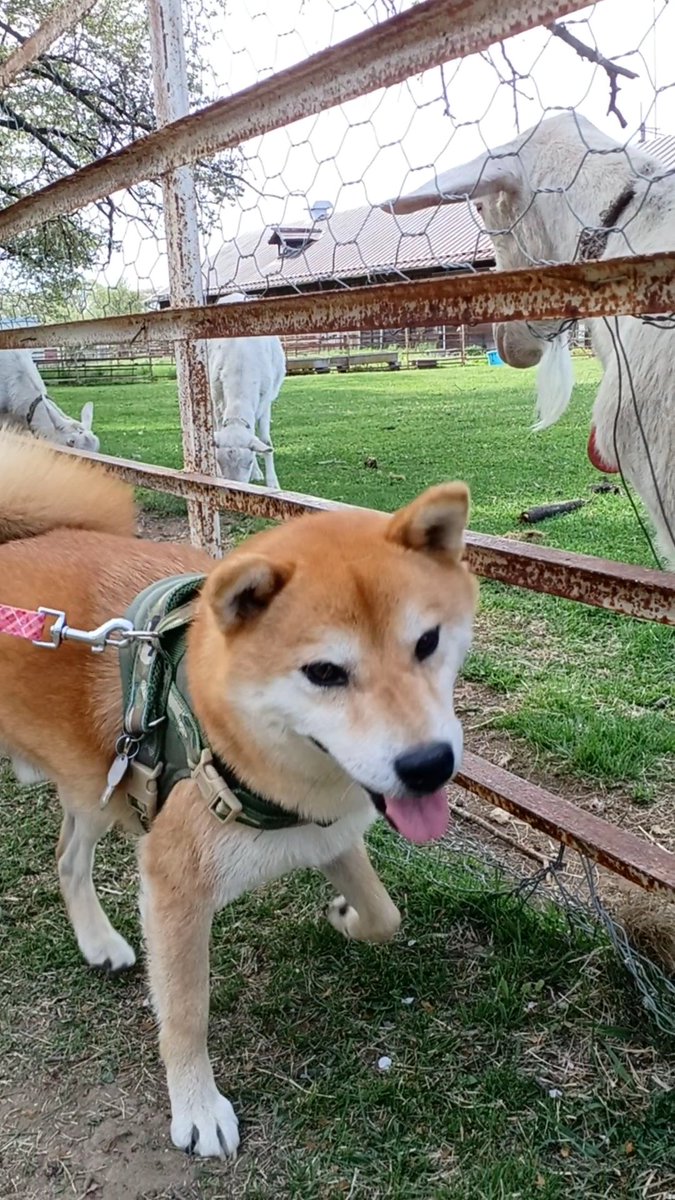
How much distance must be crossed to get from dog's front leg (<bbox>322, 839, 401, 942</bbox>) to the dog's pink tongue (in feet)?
1.86

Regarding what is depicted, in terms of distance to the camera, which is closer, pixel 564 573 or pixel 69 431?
pixel 564 573

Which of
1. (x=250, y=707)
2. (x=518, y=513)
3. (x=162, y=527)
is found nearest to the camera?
(x=250, y=707)

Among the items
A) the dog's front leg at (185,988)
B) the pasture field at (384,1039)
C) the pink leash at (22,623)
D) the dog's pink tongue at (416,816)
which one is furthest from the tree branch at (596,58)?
the pasture field at (384,1039)

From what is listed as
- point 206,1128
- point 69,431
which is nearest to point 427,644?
point 206,1128

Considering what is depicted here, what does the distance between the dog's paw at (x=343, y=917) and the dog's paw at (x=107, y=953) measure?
1.67ft

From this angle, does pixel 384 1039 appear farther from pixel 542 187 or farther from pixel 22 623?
pixel 542 187

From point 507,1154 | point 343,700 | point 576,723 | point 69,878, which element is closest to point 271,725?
point 343,700

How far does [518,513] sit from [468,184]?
12.0 feet

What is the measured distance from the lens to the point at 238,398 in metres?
8.30

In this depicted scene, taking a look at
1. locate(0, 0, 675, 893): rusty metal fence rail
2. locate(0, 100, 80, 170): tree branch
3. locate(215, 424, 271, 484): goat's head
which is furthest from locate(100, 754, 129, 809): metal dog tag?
locate(0, 100, 80, 170): tree branch

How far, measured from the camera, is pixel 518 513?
5.87m

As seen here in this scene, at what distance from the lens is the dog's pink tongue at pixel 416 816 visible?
1.46 m

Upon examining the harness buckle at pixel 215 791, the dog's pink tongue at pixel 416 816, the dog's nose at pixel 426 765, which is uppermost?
the dog's nose at pixel 426 765

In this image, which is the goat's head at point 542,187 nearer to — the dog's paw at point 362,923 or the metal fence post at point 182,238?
the metal fence post at point 182,238
